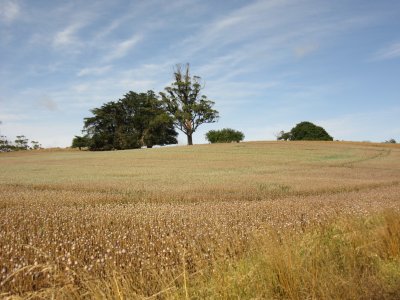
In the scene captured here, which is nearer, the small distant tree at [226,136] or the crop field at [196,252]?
the crop field at [196,252]

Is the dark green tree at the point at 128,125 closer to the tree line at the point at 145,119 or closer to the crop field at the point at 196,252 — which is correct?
the tree line at the point at 145,119

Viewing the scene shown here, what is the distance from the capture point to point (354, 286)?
10.9 ft

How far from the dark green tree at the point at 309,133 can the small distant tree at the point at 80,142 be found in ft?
124

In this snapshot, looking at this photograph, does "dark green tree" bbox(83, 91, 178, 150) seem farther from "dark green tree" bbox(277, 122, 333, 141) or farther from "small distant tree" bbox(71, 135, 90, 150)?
"dark green tree" bbox(277, 122, 333, 141)

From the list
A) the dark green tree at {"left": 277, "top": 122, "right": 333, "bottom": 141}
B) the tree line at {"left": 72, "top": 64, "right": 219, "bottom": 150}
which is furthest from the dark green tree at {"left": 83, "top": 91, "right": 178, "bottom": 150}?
the dark green tree at {"left": 277, "top": 122, "right": 333, "bottom": 141}

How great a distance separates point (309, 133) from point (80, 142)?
40.4 metres

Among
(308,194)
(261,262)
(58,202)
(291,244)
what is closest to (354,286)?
(261,262)

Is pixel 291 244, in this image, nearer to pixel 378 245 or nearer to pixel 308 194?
pixel 378 245

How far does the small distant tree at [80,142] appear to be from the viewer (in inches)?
2364

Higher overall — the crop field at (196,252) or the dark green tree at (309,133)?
the dark green tree at (309,133)

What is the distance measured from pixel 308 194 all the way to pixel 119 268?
944 cm

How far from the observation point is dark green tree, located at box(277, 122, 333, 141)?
66.7 m

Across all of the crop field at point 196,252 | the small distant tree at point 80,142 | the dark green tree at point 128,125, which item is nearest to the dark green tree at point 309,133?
the dark green tree at point 128,125

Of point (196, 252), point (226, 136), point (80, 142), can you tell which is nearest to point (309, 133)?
point (226, 136)
